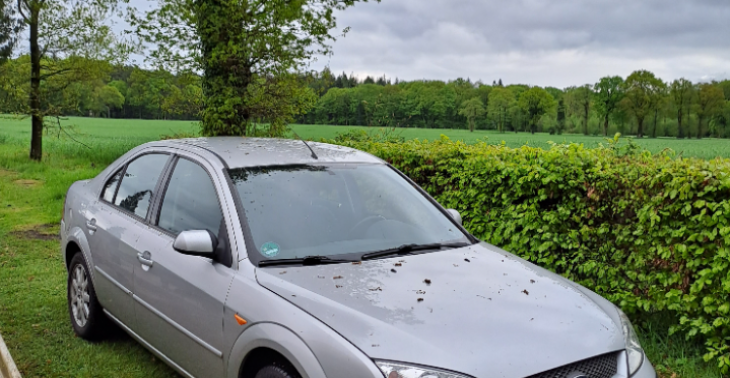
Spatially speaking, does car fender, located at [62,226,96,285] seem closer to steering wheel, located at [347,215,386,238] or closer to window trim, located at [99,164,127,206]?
window trim, located at [99,164,127,206]

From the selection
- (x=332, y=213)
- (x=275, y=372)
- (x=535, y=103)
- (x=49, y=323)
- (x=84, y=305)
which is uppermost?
(x=535, y=103)

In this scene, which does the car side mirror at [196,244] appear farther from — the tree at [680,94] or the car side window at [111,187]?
the tree at [680,94]

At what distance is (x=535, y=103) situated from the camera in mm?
19438

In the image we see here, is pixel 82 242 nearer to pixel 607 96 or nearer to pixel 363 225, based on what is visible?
pixel 363 225

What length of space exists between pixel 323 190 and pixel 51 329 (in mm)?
3245

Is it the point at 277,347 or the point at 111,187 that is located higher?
the point at 111,187

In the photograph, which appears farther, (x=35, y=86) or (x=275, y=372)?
(x=35, y=86)

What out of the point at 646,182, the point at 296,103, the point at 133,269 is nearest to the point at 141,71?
the point at 296,103

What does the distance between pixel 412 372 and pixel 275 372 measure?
2.31 feet

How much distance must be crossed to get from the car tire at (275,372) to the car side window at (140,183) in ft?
6.06

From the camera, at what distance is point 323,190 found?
3832 mm

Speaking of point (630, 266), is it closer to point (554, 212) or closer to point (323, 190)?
point (554, 212)

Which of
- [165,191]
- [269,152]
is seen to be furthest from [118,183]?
[269,152]

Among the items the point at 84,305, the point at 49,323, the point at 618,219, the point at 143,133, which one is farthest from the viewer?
the point at 143,133
